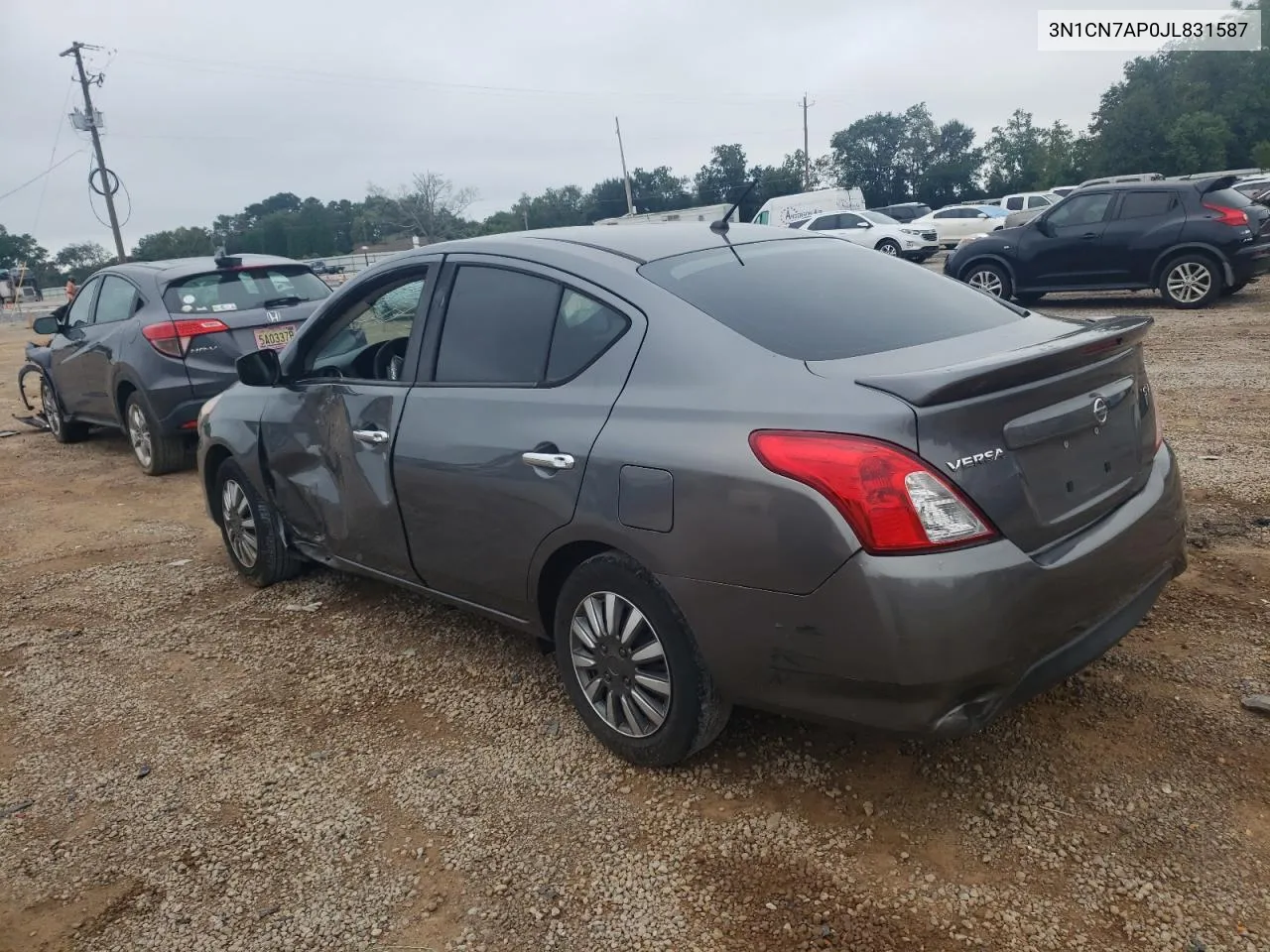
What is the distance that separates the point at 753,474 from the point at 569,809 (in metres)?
1.21

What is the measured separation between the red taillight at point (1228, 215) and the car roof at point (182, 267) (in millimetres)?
10409

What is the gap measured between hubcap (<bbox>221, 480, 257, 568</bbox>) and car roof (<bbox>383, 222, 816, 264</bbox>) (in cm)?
179

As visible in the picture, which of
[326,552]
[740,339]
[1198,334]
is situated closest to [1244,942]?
[740,339]

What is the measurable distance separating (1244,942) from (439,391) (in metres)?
2.81

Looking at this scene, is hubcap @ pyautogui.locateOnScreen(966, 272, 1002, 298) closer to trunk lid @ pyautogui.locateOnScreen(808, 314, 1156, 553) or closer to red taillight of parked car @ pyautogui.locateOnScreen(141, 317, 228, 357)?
red taillight of parked car @ pyautogui.locateOnScreen(141, 317, 228, 357)

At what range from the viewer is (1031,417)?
2434 mm

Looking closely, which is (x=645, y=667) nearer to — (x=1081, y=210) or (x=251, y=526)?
(x=251, y=526)

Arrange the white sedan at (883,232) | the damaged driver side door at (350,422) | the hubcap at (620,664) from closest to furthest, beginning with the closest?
the hubcap at (620,664), the damaged driver side door at (350,422), the white sedan at (883,232)

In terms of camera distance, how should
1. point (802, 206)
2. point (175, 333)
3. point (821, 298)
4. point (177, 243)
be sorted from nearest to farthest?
1. point (821, 298)
2. point (175, 333)
3. point (802, 206)
4. point (177, 243)

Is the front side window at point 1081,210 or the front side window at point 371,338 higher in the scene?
the front side window at point 1081,210

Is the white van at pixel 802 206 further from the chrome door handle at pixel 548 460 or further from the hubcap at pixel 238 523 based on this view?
the chrome door handle at pixel 548 460

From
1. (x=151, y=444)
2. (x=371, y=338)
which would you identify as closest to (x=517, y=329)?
(x=371, y=338)

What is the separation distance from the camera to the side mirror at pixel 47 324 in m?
8.00

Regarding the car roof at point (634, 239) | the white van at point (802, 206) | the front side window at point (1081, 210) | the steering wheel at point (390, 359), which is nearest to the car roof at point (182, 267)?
the steering wheel at point (390, 359)
